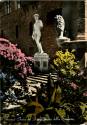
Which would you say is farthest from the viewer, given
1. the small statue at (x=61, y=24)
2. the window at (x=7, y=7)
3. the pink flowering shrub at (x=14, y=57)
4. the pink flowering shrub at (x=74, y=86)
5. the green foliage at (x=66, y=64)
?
the window at (x=7, y=7)

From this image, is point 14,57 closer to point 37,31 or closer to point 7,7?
point 37,31

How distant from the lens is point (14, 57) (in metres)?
9.73

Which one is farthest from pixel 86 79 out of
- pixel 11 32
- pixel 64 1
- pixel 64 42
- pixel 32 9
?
pixel 11 32

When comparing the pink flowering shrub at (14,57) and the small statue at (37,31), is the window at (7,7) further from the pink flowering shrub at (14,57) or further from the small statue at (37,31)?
the pink flowering shrub at (14,57)

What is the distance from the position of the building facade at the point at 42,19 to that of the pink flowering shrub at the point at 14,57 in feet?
27.7

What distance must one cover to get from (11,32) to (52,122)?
21590 mm

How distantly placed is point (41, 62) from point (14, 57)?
951cm

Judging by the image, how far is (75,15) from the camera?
18469mm

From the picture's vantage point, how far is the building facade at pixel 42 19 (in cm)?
1827

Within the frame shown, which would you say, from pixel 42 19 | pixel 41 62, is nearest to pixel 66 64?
pixel 41 62

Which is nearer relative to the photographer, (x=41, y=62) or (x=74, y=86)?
(x=74, y=86)

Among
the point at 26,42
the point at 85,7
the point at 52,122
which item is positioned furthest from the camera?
the point at 26,42

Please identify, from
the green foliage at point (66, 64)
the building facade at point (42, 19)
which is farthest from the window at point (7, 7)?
the green foliage at point (66, 64)

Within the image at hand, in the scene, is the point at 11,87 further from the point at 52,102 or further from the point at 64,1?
the point at 64,1
